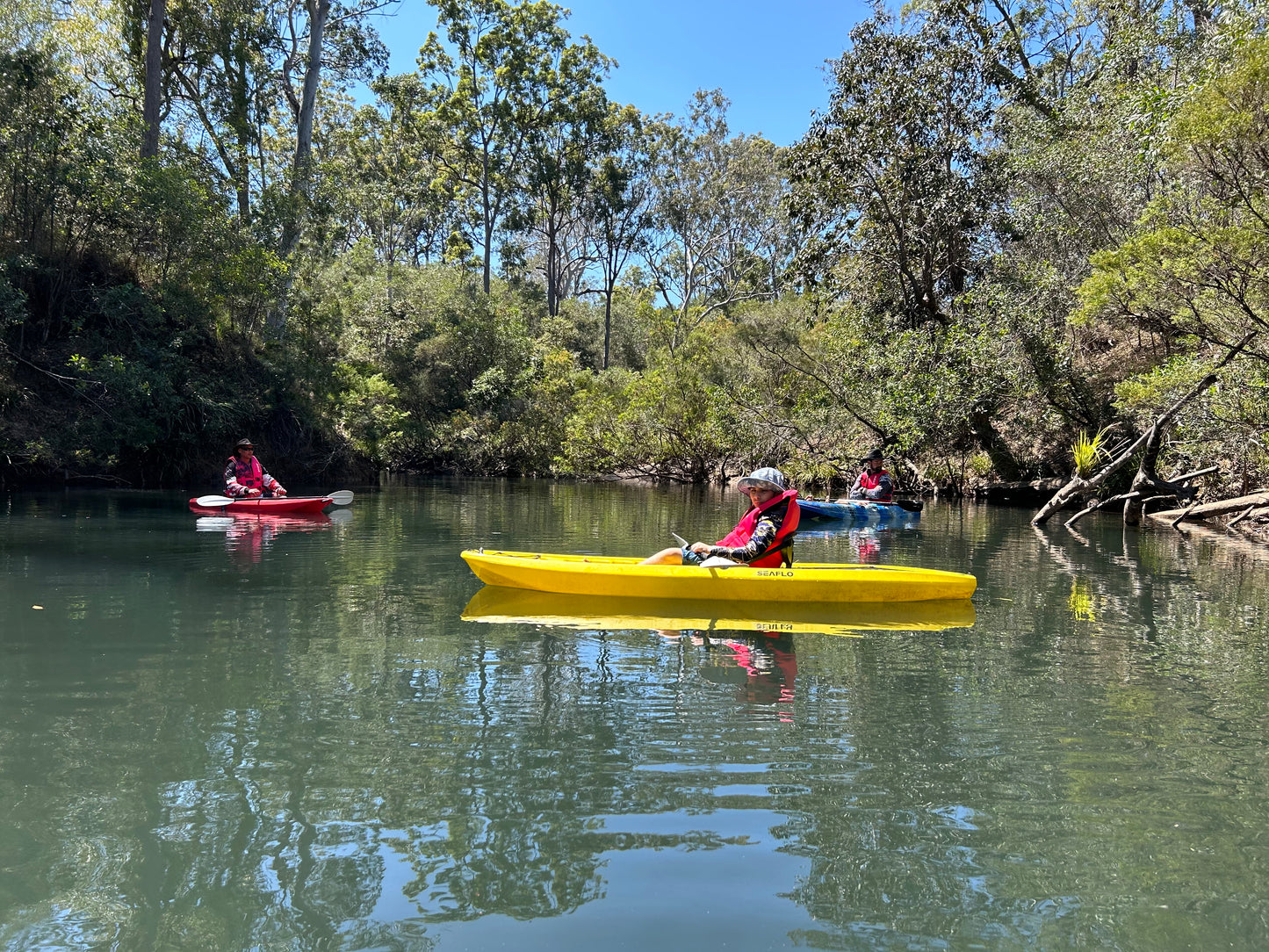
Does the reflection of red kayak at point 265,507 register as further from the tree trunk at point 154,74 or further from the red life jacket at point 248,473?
the tree trunk at point 154,74

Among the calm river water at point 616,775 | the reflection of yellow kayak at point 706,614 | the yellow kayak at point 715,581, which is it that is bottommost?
the calm river water at point 616,775

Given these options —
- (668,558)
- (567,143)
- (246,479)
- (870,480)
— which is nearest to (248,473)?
(246,479)

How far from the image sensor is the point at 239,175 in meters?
23.5

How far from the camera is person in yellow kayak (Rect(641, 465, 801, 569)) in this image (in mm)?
7703

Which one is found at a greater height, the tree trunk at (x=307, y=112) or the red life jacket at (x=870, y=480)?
the tree trunk at (x=307, y=112)

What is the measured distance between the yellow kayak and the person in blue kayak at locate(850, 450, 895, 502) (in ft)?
24.7

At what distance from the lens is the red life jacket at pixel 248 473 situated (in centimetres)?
1421

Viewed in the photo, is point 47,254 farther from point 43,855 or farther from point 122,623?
point 43,855

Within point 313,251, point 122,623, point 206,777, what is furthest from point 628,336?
point 206,777

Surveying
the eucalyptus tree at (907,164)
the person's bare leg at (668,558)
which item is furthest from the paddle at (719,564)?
the eucalyptus tree at (907,164)

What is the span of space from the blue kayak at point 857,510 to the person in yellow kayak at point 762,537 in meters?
7.43

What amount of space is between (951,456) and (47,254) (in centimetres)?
2002

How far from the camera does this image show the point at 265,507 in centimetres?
1372

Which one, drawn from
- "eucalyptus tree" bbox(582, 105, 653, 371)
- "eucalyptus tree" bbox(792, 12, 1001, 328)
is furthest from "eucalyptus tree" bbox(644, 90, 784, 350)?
"eucalyptus tree" bbox(792, 12, 1001, 328)
